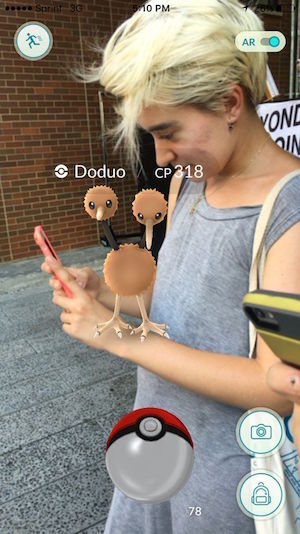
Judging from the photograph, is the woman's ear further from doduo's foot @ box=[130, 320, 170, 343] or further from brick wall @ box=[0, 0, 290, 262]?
doduo's foot @ box=[130, 320, 170, 343]

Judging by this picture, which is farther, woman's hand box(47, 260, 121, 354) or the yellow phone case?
woman's hand box(47, 260, 121, 354)

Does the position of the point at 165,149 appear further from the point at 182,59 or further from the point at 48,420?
the point at 48,420

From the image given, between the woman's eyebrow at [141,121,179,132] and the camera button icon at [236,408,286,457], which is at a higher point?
the woman's eyebrow at [141,121,179,132]

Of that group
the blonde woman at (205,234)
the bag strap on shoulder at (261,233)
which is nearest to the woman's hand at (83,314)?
the blonde woman at (205,234)

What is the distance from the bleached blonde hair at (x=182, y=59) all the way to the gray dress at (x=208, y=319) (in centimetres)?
9

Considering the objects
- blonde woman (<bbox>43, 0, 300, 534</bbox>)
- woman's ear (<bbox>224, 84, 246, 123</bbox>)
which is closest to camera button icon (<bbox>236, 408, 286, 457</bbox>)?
blonde woman (<bbox>43, 0, 300, 534</bbox>)

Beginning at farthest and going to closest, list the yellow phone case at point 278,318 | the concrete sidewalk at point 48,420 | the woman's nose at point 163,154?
the concrete sidewalk at point 48,420 → the woman's nose at point 163,154 → the yellow phone case at point 278,318

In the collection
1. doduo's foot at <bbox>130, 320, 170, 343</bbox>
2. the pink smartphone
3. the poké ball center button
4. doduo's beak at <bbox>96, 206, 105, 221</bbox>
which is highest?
doduo's beak at <bbox>96, 206, 105, 221</bbox>

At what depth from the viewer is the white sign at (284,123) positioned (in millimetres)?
407

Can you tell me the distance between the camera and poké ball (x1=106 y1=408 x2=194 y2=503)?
36 cm

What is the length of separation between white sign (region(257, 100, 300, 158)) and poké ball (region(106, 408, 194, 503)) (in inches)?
A: 10.7

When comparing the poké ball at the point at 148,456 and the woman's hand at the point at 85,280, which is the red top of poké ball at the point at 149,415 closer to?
A: the poké ball at the point at 148,456

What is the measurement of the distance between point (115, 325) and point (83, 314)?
0.03 meters

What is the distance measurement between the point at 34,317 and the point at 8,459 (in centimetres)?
48
